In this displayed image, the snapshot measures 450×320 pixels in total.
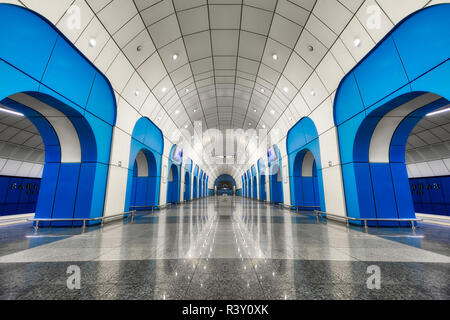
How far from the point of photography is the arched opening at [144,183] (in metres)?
13.3

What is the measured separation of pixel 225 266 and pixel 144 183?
12.0 metres

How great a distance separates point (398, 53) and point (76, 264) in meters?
10.2

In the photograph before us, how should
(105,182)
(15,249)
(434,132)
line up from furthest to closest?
(434,132) → (105,182) → (15,249)

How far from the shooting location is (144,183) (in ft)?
44.4

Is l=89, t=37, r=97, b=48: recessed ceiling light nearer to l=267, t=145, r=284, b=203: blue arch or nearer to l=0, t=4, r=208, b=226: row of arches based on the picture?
l=0, t=4, r=208, b=226: row of arches

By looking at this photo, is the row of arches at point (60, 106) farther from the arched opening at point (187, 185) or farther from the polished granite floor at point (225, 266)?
the arched opening at point (187, 185)

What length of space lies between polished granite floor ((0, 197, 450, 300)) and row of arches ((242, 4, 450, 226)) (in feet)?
6.75

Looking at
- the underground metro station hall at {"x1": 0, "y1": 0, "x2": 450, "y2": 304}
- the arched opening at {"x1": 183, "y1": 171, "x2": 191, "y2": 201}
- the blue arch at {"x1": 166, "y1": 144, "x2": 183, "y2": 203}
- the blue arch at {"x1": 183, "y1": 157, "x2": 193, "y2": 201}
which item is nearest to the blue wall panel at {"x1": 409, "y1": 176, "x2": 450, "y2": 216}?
the underground metro station hall at {"x1": 0, "y1": 0, "x2": 450, "y2": 304}

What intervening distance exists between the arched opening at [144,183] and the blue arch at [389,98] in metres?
12.5

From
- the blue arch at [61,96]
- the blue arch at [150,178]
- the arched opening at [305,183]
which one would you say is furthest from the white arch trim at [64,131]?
the arched opening at [305,183]

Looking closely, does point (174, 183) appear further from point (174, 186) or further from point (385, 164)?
point (385, 164)

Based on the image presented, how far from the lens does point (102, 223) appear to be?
295 inches
